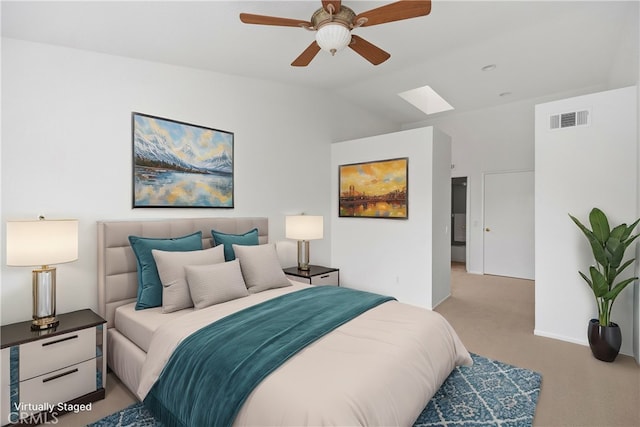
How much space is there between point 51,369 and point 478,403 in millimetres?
2766

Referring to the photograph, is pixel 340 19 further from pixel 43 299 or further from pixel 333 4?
pixel 43 299

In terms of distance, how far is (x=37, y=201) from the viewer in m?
2.39

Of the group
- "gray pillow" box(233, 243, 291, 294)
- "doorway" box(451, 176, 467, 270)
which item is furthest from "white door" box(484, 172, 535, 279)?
"gray pillow" box(233, 243, 291, 294)

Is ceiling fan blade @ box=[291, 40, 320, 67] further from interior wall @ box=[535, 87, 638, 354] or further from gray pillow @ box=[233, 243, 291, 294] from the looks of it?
interior wall @ box=[535, 87, 638, 354]

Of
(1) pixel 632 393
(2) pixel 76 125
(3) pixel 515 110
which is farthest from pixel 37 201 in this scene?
(3) pixel 515 110

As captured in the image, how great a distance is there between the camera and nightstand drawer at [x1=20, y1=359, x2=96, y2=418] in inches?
77.7

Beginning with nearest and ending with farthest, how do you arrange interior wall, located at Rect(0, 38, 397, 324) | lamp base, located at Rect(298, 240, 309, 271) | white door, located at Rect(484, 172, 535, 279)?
interior wall, located at Rect(0, 38, 397, 324), lamp base, located at Rect(298, 240, 309, 271), white door, located at Rect(484, 172, 535, 279)

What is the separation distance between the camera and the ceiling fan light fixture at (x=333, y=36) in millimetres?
2135

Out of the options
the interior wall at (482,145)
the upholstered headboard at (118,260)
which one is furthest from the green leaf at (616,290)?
the upholstered headboard at (118,260)

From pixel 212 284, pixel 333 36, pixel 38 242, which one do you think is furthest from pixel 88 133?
pixel 333 36

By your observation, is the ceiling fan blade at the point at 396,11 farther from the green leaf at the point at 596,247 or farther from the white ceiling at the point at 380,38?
the green leaf at the point at 596,247

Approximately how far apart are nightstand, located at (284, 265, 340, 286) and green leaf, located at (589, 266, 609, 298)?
2.55m

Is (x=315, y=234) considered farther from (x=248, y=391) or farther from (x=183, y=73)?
(x=248, y=391)

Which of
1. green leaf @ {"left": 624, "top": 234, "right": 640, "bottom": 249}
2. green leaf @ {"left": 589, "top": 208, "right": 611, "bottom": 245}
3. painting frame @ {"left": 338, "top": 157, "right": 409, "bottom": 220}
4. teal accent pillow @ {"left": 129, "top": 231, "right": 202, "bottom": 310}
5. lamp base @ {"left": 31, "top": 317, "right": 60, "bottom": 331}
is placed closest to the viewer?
lamp base @ {"left": 31, "top": 317, "right": 60, "bottom": 331}
